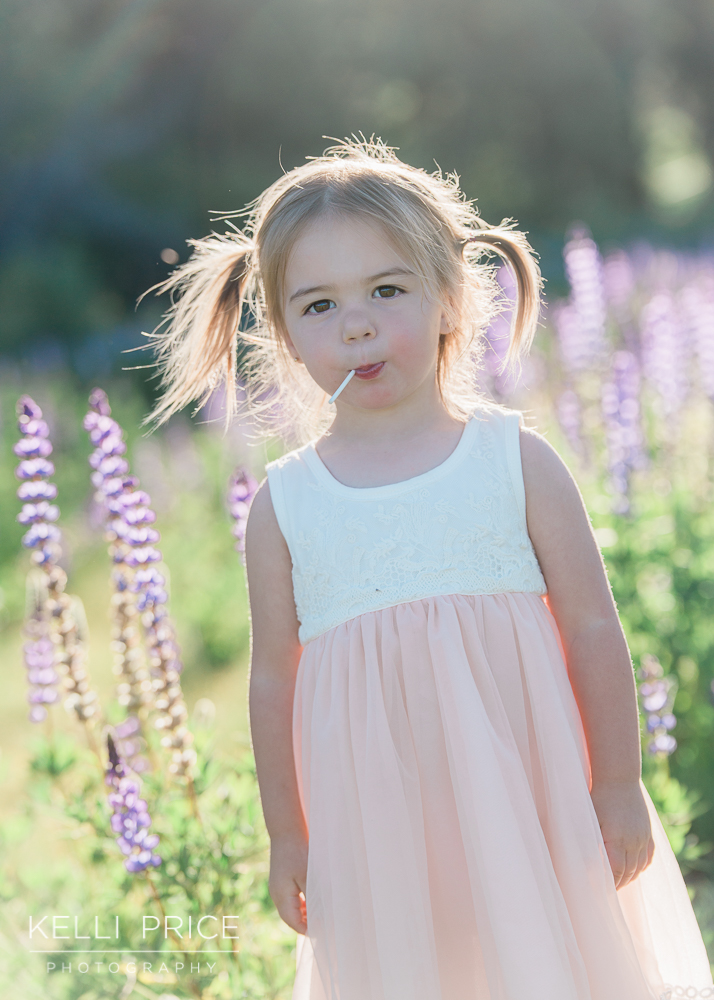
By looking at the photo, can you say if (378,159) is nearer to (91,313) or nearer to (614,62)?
(91,313)

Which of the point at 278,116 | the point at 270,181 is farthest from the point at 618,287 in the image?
the point at 278,116

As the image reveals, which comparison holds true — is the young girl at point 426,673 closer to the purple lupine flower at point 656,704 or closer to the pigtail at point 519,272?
the pigtail at point 519,272

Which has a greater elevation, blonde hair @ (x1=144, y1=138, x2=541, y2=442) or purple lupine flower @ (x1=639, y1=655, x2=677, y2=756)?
blonde hair @ (x1=144, y1=138, x2=541, y2=442)

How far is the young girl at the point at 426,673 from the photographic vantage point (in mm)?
1502

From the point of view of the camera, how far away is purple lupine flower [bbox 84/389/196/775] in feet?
6.51

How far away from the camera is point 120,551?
2.13 metres

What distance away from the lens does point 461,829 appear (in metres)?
1.53

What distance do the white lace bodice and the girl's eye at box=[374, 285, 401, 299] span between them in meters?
0.30

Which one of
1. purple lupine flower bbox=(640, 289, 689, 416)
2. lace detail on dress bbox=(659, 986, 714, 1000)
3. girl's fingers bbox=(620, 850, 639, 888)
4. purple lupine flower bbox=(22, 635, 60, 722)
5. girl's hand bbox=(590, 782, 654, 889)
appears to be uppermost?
purple lupine flower bbox=(640, 289, 689, 416)

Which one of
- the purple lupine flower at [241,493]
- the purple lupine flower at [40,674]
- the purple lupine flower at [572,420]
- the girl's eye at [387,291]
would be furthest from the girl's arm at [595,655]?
the purple lupine flower at [572,420]

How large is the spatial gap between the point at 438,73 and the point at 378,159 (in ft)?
62.5

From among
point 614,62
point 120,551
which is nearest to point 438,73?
point 614,62

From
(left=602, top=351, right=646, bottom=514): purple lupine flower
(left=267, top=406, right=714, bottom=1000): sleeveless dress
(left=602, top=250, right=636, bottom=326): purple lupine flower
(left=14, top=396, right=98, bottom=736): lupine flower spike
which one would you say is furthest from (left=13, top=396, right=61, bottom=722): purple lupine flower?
(left=602, top=250, right=636, bottom=326): purple lupine flower

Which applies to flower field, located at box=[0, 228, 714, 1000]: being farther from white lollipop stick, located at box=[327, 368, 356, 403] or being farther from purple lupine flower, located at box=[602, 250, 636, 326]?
white lollipop stick, located at box=[327, 368, 356, 403]
